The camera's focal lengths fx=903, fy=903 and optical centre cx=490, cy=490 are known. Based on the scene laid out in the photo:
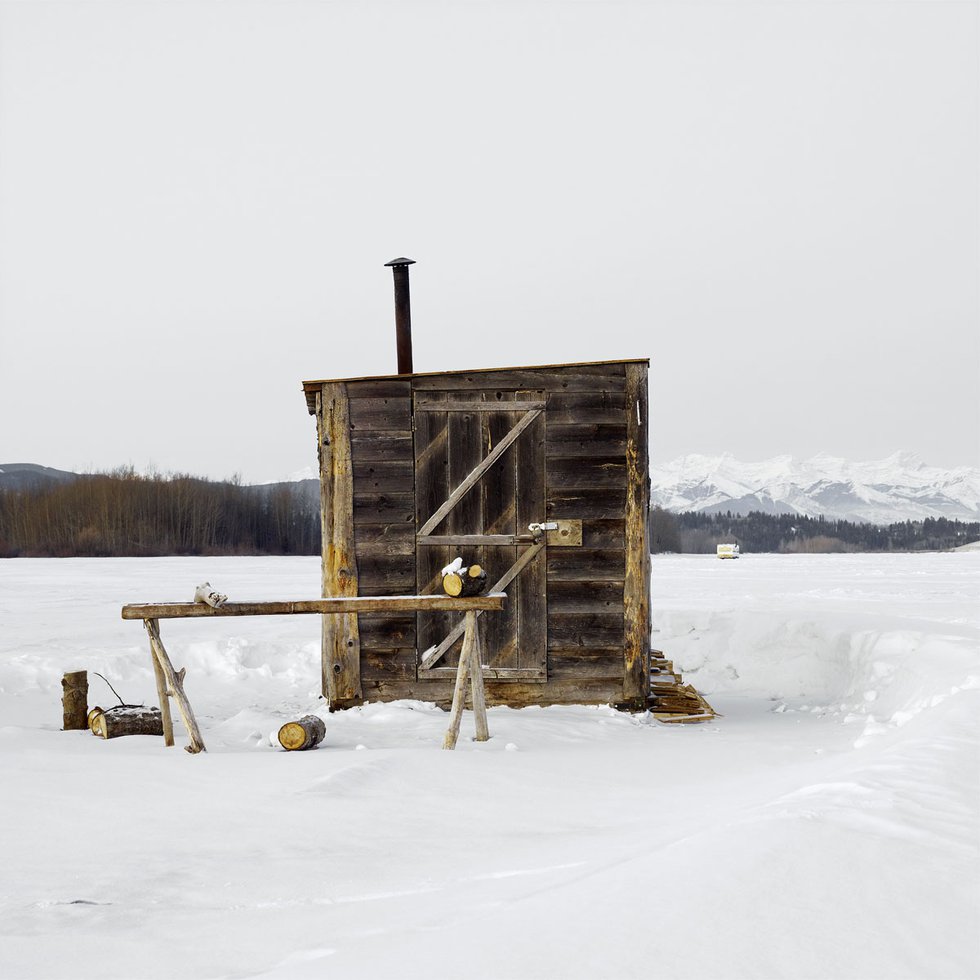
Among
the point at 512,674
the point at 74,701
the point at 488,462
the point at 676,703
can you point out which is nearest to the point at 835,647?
the point at 676,703

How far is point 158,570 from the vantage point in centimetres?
2938

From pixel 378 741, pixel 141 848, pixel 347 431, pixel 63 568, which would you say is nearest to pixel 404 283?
pixel 347 431

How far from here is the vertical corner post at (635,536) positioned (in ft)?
29.9

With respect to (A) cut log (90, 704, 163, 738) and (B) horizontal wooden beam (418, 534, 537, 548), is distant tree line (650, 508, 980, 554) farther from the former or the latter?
(A) cut log (90, 704, 163, 738)

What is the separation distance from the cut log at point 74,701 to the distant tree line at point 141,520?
119 ft

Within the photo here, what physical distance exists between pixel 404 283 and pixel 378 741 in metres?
5.57

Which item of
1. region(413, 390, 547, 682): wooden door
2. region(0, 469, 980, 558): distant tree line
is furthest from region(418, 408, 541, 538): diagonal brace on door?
region(0, 469, 980, 558): distant tree line

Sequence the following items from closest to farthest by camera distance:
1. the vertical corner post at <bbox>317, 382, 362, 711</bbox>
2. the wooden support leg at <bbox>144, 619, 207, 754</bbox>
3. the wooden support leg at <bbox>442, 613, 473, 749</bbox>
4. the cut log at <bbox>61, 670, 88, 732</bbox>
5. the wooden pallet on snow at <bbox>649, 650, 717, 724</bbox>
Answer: the wooden support leg at <bbox>442, 613, 473, 749</bbox> < the wooden support leg at <bbox>144, 619, 207, 754</bbox> < the cut log at <bbox>61, 670, 88, 732</bbox> < the wooden pallet on snow at <bbox>649, 650, 717, 724</bbox> < the vertical corner post at <bbox>317, 382, 362, 711</bbox>

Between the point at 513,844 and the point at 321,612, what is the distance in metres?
3.18

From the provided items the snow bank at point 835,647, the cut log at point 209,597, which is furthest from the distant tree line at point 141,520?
the cut log at point 209,597

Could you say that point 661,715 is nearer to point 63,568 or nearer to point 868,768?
point 868,768

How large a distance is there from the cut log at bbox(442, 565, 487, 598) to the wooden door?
2124 mm

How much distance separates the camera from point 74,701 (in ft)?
27.0

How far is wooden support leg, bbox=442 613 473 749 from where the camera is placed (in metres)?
6.64
